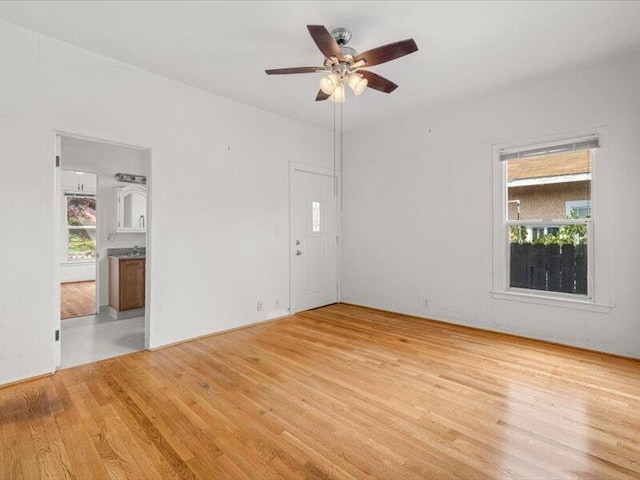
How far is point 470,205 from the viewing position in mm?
4301

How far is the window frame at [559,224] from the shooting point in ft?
11.1

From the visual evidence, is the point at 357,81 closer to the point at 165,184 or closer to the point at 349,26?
the point at 349,26

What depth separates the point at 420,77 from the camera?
363 centimetres

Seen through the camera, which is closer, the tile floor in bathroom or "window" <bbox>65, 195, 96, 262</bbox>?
the tile floor in bathroom

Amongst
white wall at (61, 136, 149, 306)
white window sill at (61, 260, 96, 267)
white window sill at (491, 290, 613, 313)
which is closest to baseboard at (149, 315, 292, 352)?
white wall at (61, 136, 149, 306)

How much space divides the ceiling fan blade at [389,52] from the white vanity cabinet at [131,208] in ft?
14.5

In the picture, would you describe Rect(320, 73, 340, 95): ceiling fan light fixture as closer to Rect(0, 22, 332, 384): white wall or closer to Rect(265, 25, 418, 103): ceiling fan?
Rect(265, 25, 418, 103): ceiling fan

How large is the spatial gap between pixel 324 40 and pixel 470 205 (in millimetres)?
2944

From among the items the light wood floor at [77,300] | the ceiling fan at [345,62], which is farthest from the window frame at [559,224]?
the light wood floor at [77,300]

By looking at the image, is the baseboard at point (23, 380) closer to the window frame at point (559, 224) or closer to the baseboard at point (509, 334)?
the baseboard at point (509, 334)

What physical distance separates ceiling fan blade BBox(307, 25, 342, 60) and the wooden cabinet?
13.9 feet

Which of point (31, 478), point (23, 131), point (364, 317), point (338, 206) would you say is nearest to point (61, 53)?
point (23, 131)

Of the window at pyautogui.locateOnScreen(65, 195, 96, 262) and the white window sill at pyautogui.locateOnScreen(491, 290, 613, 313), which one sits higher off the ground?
the window at pyautogui.locateOnScreen(65, 195, 96, 262)

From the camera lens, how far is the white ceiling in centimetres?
252
